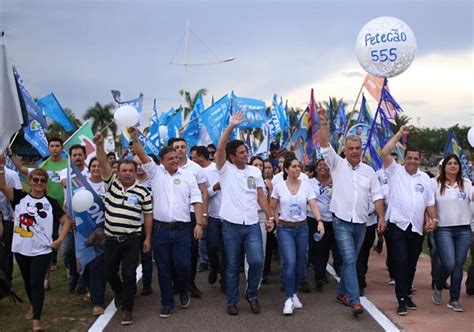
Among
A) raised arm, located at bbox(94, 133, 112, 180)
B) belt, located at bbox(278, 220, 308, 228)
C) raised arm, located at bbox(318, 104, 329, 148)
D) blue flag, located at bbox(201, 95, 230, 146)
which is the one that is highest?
blue flag, located at bbox(201, 95, 230, 146)

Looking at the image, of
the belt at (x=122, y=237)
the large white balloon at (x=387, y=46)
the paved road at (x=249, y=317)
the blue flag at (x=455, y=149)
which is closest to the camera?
the paved road at (x=249, y=317)

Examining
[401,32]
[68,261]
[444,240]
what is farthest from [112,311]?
[401,32]

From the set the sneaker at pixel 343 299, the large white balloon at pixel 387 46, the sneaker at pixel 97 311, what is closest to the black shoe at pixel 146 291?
the sneaker at pixel 97 311

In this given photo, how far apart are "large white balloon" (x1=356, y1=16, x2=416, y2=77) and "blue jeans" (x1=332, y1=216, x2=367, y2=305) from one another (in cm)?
210

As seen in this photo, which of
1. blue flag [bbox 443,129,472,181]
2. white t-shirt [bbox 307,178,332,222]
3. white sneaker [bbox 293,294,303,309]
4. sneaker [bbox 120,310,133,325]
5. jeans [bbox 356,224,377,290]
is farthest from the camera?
blue flag [bbox 443,129,472,181]

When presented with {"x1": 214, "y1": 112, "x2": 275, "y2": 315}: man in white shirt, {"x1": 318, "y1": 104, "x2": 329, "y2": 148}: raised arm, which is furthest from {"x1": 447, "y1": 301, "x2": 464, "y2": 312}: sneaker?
{"x1": 318, "y1": 104, "x2": 329, "y2": 148}: raised arm

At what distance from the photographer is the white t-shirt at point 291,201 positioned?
6.04 meters

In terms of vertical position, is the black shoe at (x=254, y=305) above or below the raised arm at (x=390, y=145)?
below

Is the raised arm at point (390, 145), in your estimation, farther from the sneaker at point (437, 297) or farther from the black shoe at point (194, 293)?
the black shoe at point (194, 293)

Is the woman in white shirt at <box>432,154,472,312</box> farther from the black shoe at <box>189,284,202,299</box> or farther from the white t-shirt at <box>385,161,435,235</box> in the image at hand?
the black shoe at <box>189,284,202,299</box>

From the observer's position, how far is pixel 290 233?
6059mm

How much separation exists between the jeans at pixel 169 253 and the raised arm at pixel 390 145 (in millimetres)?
2414

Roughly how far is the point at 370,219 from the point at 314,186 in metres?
0.90

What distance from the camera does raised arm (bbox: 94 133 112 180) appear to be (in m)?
5.62
